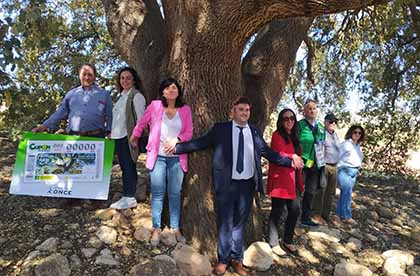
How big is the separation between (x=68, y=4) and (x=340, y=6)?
755 cm

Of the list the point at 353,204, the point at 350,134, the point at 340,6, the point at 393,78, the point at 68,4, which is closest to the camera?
the point at 340,6

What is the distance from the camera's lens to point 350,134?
19.9 ft

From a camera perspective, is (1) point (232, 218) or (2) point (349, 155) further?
(2) point (349, 155)

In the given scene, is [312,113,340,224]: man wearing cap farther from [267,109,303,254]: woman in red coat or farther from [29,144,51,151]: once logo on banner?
[29,144,51,151]: once logo on banner

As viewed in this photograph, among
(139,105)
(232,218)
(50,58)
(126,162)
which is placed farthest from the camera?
(50,58)

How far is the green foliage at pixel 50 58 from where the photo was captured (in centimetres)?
365

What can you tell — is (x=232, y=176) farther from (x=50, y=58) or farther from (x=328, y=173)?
(x=50, y=58)

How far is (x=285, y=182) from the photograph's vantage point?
470 cm

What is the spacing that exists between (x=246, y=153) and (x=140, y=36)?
220 centimetres

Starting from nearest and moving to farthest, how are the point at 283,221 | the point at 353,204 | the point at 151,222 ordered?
the point at 151,222 → the point at 283,221 → the point at 353,204

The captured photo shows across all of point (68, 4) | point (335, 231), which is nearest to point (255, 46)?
point (335, 231)

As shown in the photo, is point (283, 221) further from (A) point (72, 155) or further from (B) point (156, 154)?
(A) point (72, 155)

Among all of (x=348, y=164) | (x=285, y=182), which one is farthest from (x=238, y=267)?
(x=348, y=164)

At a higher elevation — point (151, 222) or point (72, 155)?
point (72, 155)
